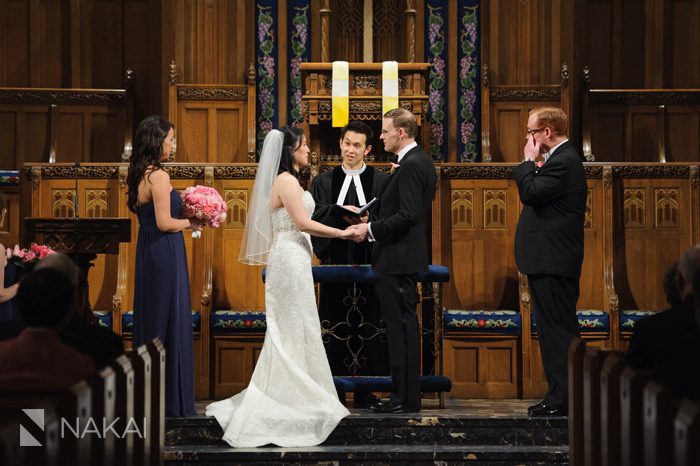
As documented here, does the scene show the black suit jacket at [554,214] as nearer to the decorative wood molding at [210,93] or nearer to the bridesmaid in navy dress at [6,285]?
the bridesmaid in navy dress at [6,285]

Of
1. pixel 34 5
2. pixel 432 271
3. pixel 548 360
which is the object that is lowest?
pixel 548 360

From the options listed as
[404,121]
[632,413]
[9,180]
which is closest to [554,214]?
[404,121]

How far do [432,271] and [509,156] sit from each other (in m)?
3.03

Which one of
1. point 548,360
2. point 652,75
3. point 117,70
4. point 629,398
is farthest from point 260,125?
point 629,398

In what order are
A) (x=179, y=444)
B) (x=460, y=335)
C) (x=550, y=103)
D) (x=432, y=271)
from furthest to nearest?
1. (x=550, y=103)
2. (x=460, y=335)
3. (x=432, y=271)
4. (x=179, y=444)

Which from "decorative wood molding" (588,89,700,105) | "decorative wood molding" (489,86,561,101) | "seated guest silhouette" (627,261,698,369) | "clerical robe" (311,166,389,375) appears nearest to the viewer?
"seated guest silhouette" (627,261,698,369)

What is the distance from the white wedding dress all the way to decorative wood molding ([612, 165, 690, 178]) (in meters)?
2.80

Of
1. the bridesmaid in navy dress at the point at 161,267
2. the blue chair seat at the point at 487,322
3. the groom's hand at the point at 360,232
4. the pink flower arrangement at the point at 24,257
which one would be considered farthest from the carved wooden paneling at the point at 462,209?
the pink flower arrangement at the point at 24,257

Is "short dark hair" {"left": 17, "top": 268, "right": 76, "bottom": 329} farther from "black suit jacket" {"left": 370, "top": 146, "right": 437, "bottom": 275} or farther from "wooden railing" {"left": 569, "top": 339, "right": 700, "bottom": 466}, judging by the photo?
"black suit jacket" {"left": 370, "top": 146, "right": 437, "bottom": 275}

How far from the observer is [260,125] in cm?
901

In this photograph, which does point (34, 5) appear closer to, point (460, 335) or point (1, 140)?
point (1, 140)

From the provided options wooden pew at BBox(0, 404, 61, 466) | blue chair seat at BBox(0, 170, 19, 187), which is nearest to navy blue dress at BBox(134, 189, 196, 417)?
blue chair seat at BBox(0, 170, 19, 187)

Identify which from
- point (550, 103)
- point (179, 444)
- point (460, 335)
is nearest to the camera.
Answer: point (179, 444)

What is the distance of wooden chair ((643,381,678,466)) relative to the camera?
2617mm
